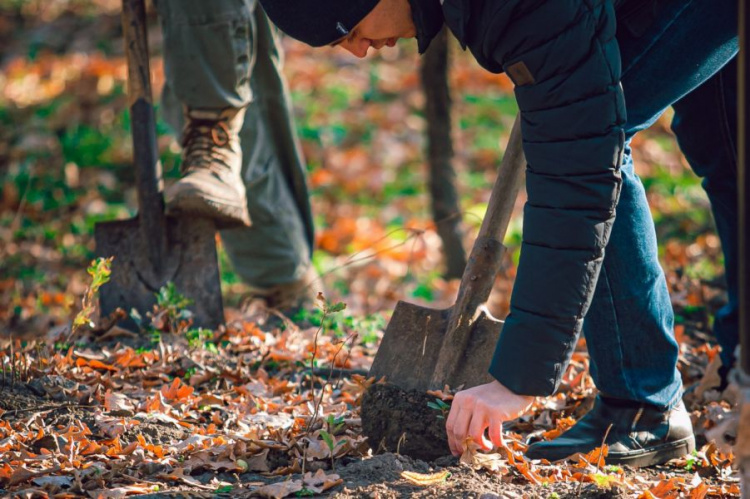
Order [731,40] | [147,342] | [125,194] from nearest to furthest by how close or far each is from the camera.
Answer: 1. [731,40]
2. [147,342]
3. [125,194]

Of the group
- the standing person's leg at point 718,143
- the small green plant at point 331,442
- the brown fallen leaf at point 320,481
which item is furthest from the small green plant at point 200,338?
the standing person's leg at point 718,143

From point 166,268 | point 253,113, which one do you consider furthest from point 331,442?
point 253,113

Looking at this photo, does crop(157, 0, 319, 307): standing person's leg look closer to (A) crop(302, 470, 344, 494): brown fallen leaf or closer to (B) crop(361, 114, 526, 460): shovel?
(B) crop(361, 114, 526, 460): shovel

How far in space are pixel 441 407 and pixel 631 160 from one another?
963 millimetres

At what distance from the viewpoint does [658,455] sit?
2.79 metres

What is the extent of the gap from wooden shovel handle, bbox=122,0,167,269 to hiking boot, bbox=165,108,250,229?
11 centimetres

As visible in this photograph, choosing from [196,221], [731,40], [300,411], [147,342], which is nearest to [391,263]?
[196,221]

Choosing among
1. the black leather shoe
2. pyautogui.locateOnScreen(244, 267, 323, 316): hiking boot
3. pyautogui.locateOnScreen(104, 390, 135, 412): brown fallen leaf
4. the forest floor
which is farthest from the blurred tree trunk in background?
pyautogui.locateOnScreen(104, 390, 135, 412): brown fallen leaf

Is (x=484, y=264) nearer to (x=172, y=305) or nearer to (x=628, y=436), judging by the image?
(x=628, y=436)

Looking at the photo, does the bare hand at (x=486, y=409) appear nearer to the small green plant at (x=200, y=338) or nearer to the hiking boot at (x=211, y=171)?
the small green plant at (x=200, y=338)

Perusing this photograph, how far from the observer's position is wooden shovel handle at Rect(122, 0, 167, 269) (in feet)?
12.9

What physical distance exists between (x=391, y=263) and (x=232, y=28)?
318 cm

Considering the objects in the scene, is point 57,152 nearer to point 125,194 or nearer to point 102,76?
point 125,194

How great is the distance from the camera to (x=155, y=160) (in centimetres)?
403
